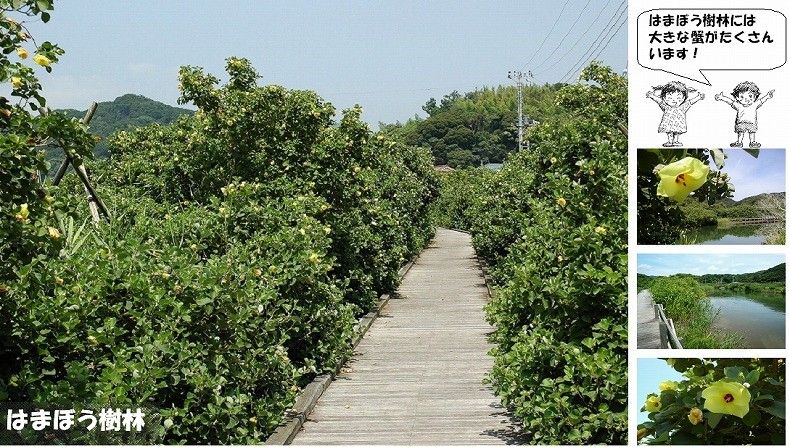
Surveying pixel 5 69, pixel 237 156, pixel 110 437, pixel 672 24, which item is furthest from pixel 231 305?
pixel 237 156

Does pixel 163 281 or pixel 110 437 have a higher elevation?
pixel 163 281

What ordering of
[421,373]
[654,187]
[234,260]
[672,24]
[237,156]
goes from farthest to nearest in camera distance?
[237,156] → [421,373] → [234,260] → [654,187] → [672,24]

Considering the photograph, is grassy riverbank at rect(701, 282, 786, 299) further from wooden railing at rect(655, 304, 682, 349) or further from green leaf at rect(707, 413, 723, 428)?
green leaf at rect(707, 413, 723, 428)

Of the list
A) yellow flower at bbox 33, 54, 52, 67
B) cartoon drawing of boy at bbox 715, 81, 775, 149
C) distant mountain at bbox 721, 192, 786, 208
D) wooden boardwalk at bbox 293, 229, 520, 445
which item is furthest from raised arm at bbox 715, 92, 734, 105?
wooden boardwalk at bbox 293, 229, 520, 445

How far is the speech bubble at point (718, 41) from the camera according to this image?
2664 millimetres

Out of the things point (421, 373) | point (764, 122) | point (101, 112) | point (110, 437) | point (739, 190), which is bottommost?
point (421, 373)

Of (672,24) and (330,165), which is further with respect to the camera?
(330,165)

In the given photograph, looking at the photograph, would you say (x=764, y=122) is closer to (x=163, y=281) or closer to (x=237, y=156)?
(x=163, y=281)

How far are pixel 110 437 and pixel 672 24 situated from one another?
3.11m

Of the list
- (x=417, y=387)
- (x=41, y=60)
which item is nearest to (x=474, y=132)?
(x=417, y=387)

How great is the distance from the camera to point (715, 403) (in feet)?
7.55

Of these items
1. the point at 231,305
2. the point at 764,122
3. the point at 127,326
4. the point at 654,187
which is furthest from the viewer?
the point at 231,305

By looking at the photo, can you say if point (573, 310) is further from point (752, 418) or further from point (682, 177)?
point (682, 177)

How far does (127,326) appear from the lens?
4680 millimetres
